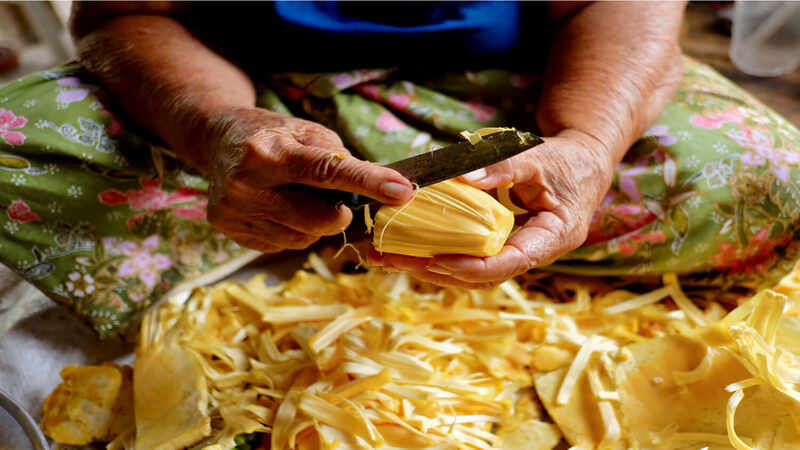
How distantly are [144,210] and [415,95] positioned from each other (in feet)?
2.39

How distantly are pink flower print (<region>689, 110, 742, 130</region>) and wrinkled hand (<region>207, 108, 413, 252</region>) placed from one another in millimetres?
906

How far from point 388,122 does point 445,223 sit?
557 mm

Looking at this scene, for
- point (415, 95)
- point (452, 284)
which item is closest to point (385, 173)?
point (452, 284)

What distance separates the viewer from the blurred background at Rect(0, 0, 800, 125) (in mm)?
2137

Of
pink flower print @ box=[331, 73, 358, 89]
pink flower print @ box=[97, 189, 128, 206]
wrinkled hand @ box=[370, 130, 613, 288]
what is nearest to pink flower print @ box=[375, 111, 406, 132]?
pink flower print @ box=[331, 73, 358, 89]

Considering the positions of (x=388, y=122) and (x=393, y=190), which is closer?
(x=393, y=190)

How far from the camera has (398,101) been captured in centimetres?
137

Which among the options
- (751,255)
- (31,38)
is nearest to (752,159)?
(751,255)

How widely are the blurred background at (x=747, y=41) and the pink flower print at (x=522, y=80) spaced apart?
129 cm

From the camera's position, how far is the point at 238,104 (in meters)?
1.17

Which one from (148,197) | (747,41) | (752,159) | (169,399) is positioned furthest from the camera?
(747,41)

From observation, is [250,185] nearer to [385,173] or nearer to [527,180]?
[385,173]

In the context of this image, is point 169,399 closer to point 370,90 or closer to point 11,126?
point 11,126

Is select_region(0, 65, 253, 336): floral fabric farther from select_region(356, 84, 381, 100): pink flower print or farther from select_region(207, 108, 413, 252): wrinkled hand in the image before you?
select_region(356, 84, 381, 100): pink flower print
